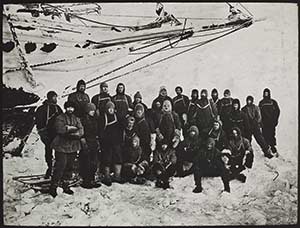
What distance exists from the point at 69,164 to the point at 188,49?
2.28ft

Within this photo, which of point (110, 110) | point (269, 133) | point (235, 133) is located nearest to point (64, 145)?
point (110, 110)

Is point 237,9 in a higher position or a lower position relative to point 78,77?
higher

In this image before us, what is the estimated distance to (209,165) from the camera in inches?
89.5

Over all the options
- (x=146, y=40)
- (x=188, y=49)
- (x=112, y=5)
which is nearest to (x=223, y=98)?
(x=188, y=49)

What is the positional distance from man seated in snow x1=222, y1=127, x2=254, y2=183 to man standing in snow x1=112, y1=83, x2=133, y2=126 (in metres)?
0.44

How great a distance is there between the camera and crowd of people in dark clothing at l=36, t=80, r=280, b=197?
224 centimetres

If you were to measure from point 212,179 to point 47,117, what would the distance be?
28.9 inches

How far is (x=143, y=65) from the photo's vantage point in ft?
7.51

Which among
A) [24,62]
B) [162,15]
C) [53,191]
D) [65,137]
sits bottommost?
[53,191]

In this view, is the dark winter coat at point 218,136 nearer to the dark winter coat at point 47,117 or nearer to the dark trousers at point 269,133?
the dark trousers at point 269,133

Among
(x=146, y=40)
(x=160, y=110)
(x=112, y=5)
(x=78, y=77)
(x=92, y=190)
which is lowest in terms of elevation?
(x=92, y=190)

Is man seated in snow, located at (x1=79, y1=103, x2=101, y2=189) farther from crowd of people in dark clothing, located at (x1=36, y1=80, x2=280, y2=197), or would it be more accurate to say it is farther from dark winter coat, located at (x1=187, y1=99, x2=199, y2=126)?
dark winter coat, located at (x1=187, y1=99, x2=199, y2=126)

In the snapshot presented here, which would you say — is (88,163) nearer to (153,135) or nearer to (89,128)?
(89,128)

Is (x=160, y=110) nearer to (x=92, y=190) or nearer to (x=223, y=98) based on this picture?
(x=223, y=98)
